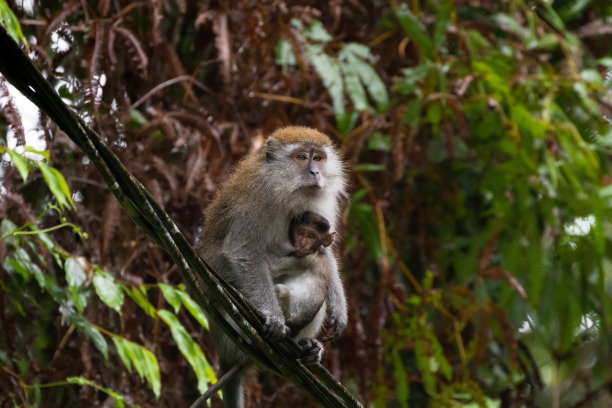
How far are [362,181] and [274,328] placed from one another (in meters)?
2.98

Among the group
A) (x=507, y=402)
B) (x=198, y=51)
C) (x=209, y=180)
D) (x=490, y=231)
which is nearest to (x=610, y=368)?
(x=507, y=402)

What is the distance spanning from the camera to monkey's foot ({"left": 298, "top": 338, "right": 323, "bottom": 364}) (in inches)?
143

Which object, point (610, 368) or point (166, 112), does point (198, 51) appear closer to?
point (166, 112)

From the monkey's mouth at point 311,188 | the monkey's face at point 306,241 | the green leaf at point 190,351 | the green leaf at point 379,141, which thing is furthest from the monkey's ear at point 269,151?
the green leaf at point 379,141

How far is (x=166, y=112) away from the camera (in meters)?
5.68

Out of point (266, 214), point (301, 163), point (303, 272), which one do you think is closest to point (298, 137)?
point (301, 163)

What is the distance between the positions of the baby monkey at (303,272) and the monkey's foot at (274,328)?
1.17 ft

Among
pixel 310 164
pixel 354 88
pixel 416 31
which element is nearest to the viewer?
pixel 310 164

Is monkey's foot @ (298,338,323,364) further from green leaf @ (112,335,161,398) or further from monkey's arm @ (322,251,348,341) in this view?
green leaf @ (112,335,161,398)

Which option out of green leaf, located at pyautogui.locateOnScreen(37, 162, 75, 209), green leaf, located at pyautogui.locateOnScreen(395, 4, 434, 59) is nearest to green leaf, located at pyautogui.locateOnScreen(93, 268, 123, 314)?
green leaf, located at pyautogui.locateOnScreen(37, 162, 75, 209)

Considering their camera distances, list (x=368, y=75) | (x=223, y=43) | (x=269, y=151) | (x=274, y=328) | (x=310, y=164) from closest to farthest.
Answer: (x=274, y=328) → (x=310, y=164) → (x=269, y=151) → (x=223, y=43) → (x=368, y=75)

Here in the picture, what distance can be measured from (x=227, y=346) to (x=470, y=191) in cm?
402

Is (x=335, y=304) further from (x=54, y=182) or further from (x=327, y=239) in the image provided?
(x=54, y=182)

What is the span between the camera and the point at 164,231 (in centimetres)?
257
